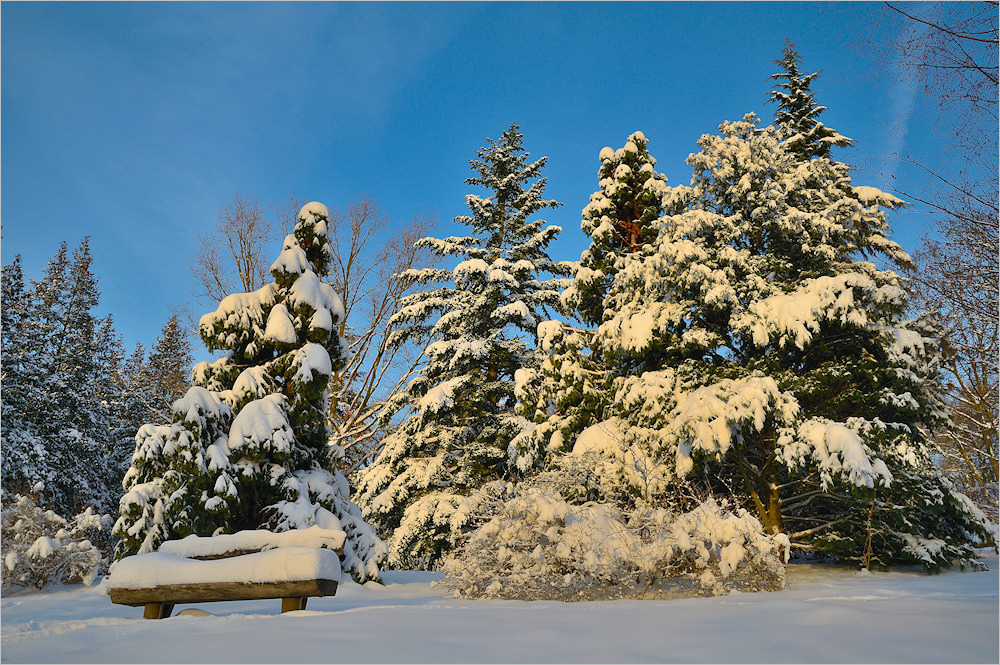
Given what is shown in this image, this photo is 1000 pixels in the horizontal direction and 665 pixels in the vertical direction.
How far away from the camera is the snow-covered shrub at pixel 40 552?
31.4 ft

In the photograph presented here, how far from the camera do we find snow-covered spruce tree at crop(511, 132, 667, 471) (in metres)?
12.5

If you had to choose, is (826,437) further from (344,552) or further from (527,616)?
(344,552)

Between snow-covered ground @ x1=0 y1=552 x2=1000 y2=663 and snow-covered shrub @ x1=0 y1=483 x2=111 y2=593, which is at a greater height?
snow-covered ground @ x1=0 y1=552 x2=1000 y2=663

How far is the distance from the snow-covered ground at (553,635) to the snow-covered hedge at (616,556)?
1.20 meters

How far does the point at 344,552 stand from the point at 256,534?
15.1ft

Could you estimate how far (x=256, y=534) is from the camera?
6.03 metres

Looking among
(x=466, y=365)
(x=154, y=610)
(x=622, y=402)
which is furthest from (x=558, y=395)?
(x=154, y=610)

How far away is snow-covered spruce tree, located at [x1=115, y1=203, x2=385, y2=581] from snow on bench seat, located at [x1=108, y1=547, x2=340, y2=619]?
13.5 ft

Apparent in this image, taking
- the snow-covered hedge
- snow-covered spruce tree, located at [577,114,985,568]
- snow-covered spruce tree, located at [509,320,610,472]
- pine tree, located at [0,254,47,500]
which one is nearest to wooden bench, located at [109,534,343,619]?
the snow-covered hedge

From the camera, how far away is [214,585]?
210 inches

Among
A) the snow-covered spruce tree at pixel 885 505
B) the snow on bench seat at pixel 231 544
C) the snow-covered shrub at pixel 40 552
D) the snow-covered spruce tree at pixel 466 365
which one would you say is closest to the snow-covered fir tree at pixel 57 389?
the snow-covered shrub at pixel 40 552

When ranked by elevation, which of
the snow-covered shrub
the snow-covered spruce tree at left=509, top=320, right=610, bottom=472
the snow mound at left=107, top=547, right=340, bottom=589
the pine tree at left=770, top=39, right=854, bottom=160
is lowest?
the snow-covered shrub

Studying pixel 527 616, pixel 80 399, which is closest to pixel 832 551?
pixel 527 616

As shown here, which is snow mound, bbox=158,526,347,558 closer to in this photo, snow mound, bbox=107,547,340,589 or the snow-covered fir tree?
snow mound, bbox=107,547,340,589
